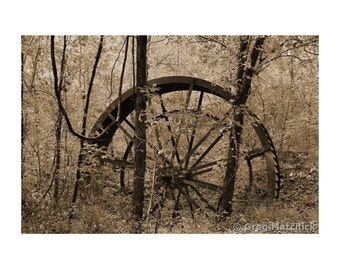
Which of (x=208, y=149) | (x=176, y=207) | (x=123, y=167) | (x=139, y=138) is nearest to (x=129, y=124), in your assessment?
(x=139, y=138)

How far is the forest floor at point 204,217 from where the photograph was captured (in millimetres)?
4484

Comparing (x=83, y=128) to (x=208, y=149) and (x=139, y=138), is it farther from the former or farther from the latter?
(x=208, y=149)

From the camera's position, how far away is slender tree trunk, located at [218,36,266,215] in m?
4.71

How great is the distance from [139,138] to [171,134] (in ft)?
1.34

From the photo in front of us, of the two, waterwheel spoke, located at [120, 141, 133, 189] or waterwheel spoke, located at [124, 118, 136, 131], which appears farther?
waterwheel spoke, located at [124, 118, 136, 131]

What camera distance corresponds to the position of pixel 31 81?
4633 millimetres

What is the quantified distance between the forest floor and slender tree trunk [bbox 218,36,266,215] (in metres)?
0.14

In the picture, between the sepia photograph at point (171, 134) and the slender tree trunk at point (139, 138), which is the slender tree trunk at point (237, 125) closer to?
the sepia photograph at point (171, 134)

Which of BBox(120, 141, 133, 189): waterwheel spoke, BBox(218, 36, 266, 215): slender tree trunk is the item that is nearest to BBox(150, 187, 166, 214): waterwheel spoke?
BBox(120, 141, 133, 189): waterwheel spoke

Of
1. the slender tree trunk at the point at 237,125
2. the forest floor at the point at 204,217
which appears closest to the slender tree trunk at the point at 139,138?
the forest floor at the point at 204,217

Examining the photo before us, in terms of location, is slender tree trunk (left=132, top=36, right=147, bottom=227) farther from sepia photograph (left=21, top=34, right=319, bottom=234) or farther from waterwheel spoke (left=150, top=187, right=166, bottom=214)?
waterwheel spoke (left=150, top=187, right=166, bottom=214)

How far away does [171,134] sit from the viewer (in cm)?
467

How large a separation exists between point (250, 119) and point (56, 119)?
233cm

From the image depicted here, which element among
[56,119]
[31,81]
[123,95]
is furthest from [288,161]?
[31,81]
